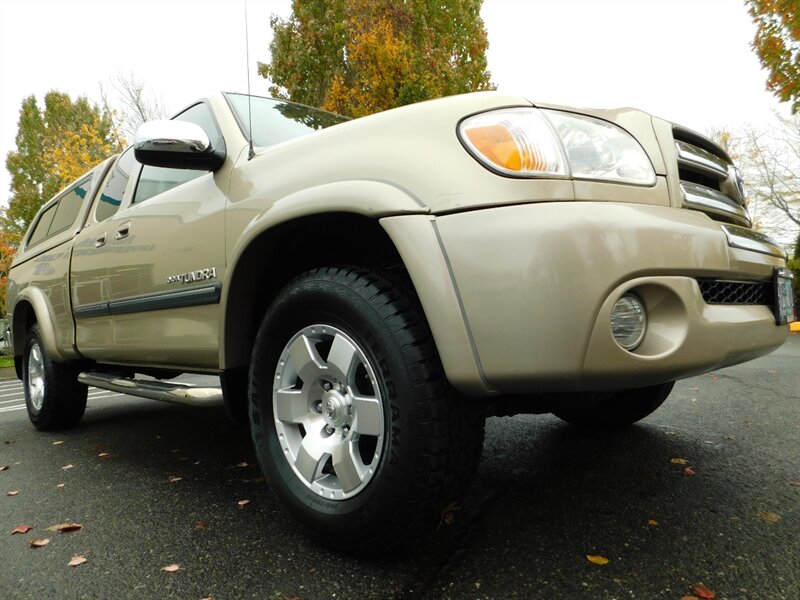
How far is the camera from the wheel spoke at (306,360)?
5.78ft

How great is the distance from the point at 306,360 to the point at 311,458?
30 cm

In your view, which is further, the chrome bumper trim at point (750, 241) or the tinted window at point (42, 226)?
the tinted window at point (42, 226)

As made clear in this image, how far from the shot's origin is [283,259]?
2.10 m

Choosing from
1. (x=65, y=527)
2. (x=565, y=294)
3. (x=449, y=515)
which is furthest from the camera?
(x=65, y=527)

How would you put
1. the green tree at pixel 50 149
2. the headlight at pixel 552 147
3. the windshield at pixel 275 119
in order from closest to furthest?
the headlight at pixel 552 147, the windshield at pixel 275 119, the green tree at pixel 50 149

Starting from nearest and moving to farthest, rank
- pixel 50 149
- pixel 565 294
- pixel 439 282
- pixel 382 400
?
1. pixel 565 294
2. pixel 439 282
3. pixel 382 400
4. pixel 50 149

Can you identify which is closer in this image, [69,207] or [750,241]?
[750,241]

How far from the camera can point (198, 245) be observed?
89.4 inches

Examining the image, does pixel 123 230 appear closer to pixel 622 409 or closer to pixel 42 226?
pixel 42 226

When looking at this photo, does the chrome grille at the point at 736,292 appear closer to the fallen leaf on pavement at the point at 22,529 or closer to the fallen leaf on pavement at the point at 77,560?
the fallen leaf on pavement at the point at 77,560

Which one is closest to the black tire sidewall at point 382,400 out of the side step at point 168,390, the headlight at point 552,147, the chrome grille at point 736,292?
the side step at point 168,390

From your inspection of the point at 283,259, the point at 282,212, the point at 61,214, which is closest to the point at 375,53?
the point at 61,214

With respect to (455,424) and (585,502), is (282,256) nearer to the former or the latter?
(455,424)

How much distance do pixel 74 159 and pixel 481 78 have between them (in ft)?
36.2
